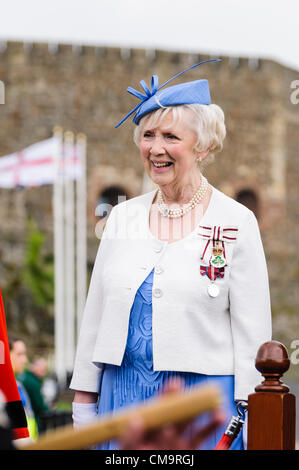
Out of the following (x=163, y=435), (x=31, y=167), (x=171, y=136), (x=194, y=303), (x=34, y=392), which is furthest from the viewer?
(x=31, y=167)

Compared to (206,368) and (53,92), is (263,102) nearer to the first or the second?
(53,92)

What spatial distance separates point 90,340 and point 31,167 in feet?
46.5

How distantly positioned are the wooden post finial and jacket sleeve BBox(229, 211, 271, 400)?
536 millimetres

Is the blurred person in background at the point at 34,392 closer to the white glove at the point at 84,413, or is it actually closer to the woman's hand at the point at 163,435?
the white glove at the point at 84,413

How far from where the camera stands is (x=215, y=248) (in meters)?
3.39

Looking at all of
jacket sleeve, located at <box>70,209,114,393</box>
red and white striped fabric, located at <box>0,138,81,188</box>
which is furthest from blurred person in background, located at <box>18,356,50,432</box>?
red and white striped fabric, located at <box>0,138,81,188</box>

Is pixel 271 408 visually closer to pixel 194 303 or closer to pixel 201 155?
pixel 194 303

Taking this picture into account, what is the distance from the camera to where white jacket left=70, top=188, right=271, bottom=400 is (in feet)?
10.8

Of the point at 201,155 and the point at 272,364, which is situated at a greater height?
the point at 201,155

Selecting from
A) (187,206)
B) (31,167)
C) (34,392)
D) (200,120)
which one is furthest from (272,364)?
(31,167)

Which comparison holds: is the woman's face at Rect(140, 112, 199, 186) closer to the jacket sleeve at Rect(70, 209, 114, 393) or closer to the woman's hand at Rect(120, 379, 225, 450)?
the jacket sleeve at Rect(70, 209, 114, 393)

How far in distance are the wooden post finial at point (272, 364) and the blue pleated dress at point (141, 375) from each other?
21.2 inches
